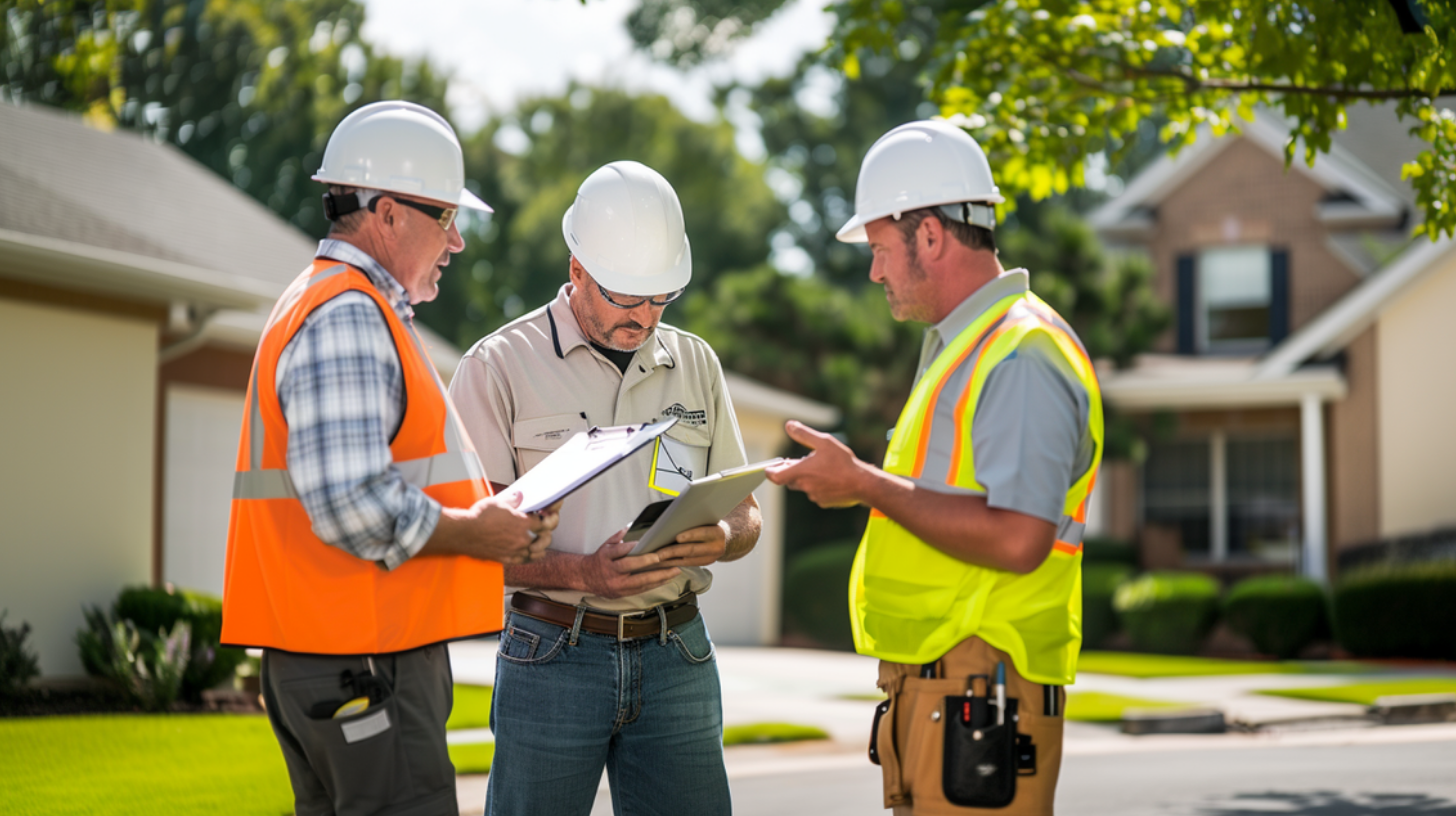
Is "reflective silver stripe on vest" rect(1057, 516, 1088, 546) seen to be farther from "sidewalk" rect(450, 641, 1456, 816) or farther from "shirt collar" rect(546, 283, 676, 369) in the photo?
"sidewalk" rect(450, 641, 1456, 816)

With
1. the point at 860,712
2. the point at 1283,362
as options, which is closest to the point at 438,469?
the point at 860,712

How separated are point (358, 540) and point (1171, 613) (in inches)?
683

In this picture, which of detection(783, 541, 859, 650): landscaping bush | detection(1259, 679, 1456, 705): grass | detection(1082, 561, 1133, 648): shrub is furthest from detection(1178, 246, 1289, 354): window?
detection(1259, 679, 1456, 705): grass

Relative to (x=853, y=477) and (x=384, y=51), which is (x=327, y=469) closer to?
(x=853, y=477)

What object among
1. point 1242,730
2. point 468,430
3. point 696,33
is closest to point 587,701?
point 468,430

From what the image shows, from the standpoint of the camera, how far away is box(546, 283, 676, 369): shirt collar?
149 inches

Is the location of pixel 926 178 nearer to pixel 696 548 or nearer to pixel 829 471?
pixel 829 471

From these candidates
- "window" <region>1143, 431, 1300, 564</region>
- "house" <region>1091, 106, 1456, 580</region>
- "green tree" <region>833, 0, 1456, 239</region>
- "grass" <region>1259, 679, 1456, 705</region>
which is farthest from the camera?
"window" <region>1143, 431, 1300, 564</region>

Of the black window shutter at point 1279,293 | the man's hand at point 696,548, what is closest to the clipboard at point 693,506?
the man's hand at point 696,548

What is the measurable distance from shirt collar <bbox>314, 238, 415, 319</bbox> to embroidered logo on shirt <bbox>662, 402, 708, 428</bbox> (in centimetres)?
93

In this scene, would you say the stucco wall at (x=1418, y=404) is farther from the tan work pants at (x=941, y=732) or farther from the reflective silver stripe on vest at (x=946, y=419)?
the reflective silver stripe on vest at (x=946, y=419)

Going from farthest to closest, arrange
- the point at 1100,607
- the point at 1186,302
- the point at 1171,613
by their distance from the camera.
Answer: the point at 1186,302, the point at 1100,607, the point at 1171,613

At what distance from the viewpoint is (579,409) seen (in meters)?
3.76

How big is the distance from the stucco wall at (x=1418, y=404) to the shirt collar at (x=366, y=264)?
19548 millimetres
